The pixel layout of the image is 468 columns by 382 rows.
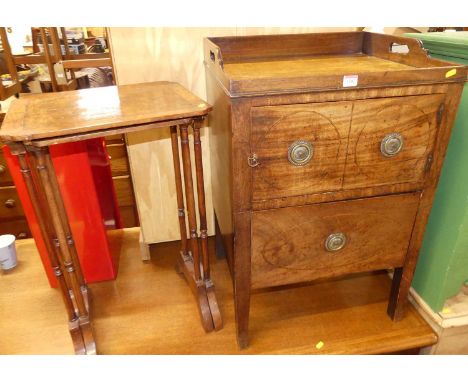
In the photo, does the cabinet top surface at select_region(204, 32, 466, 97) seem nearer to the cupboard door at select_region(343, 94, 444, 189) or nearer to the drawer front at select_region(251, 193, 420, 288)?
the cupboard door at select_region(343, 94, 444, 189)

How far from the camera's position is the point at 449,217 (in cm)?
101

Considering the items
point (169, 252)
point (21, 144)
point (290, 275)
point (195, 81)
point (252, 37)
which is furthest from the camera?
point (169, 252)

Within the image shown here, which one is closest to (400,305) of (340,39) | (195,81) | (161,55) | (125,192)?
(340,39)

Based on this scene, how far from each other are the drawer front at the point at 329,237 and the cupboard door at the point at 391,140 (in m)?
0.06

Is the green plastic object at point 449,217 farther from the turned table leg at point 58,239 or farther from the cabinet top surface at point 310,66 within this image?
the turned table leg at point 58,239

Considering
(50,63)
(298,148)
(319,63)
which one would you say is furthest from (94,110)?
(50,63)

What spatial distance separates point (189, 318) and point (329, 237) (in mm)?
500

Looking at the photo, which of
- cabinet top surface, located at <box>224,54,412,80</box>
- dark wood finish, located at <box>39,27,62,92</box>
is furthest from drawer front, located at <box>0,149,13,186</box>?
cabinet top surface, located at <box>224,54,412,80</box>

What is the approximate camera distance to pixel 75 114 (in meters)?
0.84

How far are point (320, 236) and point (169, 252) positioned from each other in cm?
70

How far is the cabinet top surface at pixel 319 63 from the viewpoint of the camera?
2.48 ft

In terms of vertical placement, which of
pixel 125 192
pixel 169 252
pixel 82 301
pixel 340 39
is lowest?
pixel 125 192

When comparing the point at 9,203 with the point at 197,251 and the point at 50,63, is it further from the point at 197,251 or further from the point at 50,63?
the point at 197,251

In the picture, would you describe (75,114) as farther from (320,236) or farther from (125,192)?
(125,192)
